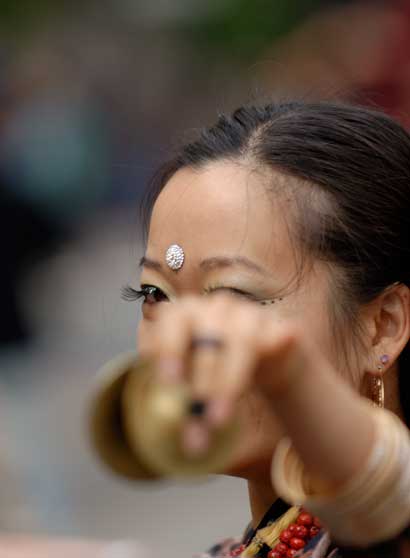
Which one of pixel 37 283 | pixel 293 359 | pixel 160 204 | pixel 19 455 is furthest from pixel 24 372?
pixel 293 359

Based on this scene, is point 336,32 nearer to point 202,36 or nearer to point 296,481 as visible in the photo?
point 202,36

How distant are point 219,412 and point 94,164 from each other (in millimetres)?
8696

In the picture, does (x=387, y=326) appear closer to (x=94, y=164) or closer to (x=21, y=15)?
(x=94, y=164)

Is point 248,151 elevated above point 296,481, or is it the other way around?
point 248,151

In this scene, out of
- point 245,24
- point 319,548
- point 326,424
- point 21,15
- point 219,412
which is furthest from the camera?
point 21,15

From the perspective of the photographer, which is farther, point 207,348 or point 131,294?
point 131,294

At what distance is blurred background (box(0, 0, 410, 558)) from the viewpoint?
20.6ft

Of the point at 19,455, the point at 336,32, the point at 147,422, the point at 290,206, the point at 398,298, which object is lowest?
the point at 19,455

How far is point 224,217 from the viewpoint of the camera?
2146 mm

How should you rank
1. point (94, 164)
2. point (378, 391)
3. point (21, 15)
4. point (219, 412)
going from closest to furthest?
1. point (219, 412)
2. point (378, 391)
3. point (94, 164)
4. point (21, 15)

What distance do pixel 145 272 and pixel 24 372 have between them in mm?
7135

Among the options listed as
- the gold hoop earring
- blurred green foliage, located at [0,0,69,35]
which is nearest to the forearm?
the gold hoop earring

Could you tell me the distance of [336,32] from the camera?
9.05 m

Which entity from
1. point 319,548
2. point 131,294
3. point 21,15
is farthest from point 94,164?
point 319,548
